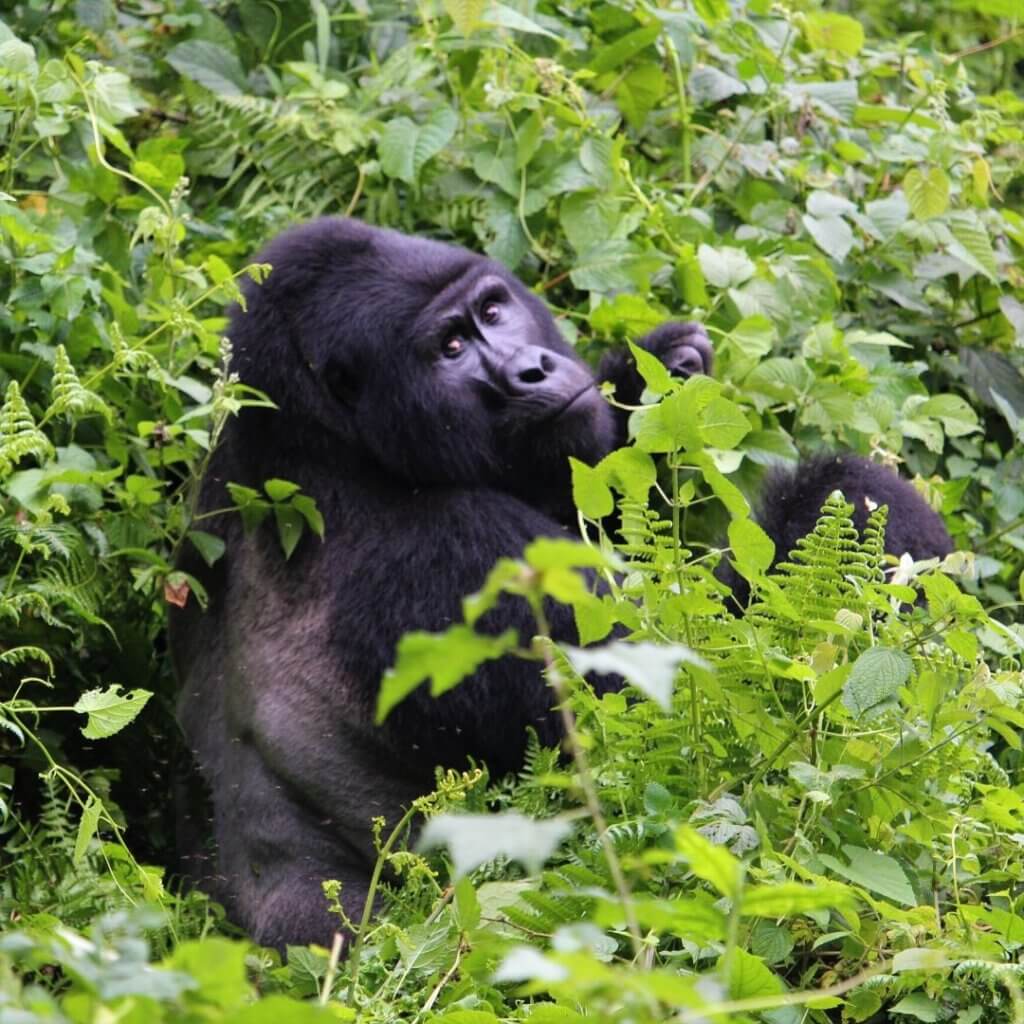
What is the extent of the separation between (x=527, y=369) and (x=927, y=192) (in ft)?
4.18

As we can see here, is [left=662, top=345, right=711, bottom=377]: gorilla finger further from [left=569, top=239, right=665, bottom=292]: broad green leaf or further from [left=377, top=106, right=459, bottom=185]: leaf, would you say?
[left=377, top=106, right=459, bottom=185]: leaf

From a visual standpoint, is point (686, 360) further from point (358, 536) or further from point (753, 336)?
point (358, 536)

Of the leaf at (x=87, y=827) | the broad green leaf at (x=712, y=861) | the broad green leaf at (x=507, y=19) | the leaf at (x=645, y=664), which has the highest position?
the leaf at (x=645, y=664)

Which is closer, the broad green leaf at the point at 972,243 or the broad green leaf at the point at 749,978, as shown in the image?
the broad green leaf at the point at 749,978

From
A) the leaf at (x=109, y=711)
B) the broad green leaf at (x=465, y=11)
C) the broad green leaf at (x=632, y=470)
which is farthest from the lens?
the broad green leaf at (x=465, y=11)

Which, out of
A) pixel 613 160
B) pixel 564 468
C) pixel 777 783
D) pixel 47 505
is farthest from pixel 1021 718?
pixel 613 160

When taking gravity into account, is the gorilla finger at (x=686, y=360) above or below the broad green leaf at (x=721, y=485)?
below

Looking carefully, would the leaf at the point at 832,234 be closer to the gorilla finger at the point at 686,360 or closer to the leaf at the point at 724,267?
the leaf at the point at 724,267

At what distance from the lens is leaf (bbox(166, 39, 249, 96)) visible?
445 cm

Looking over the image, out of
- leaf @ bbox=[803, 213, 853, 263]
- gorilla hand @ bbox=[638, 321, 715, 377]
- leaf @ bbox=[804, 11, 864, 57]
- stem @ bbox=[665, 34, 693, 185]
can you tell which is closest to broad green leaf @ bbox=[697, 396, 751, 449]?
gorilla hand @ bbox=[638, 321, 715, 377]

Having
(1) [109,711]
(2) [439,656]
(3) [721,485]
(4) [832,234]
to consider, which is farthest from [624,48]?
(2) [439,656]

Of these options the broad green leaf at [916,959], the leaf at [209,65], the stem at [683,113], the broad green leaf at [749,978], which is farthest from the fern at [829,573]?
the leaf at [209,65]

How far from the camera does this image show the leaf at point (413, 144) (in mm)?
4086

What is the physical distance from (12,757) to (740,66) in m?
2.48
